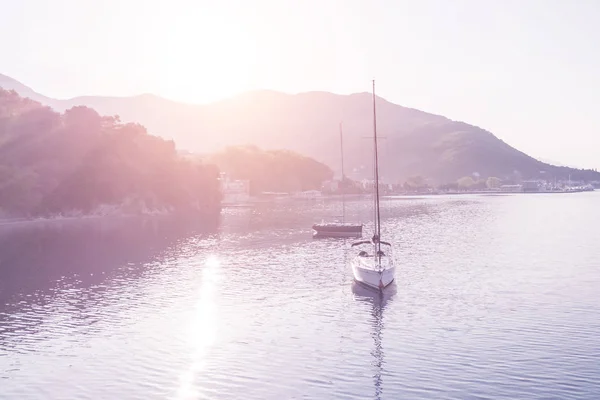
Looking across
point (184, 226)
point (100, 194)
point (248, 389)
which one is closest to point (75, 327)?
point (248, 389)

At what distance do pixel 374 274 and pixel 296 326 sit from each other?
12.2 metres

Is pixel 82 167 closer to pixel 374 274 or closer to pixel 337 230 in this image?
pixel 337 230

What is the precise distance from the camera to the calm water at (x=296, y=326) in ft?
94.5

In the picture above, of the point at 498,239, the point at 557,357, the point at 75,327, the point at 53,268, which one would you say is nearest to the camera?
the point at 557,357

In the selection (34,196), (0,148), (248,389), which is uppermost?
(0,148)

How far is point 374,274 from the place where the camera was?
49.8m

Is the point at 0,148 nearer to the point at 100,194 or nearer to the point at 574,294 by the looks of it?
the point at 100,194

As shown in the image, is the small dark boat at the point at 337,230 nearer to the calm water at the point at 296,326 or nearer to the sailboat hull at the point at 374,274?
the calm water at the point at 296,326

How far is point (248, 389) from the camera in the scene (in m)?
28.3

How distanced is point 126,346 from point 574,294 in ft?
117

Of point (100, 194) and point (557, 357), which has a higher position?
point (100, 194)

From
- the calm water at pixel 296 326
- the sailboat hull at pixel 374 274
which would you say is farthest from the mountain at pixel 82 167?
the sailboat hull at pixel 374 274

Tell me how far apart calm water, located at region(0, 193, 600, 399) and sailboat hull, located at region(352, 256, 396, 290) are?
44.8 inches

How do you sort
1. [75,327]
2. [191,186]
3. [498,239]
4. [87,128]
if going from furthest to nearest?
1. [191,186]
2. [87,128]
3. [498,239]
4. [75,327]
